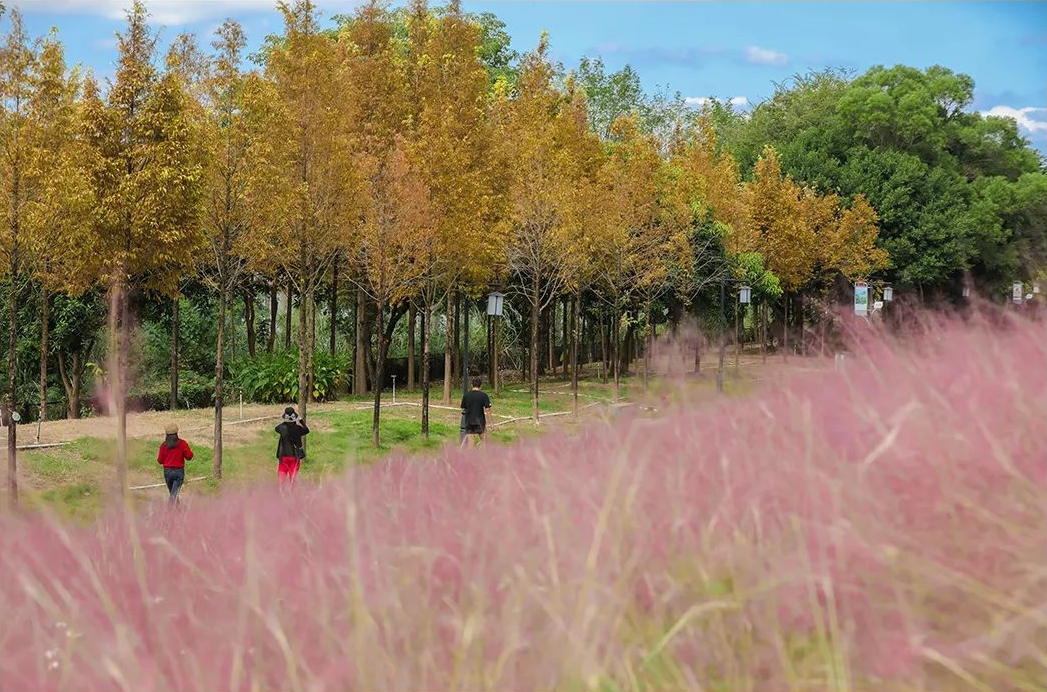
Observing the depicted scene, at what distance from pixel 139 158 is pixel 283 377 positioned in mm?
13261

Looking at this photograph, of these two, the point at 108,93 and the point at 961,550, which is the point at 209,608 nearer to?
the point at 961,550

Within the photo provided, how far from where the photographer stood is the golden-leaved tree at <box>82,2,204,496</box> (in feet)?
64.9

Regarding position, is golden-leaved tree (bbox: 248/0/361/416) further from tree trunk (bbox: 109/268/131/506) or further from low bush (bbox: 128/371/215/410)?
low bush (bbox: 128/371/215/410)

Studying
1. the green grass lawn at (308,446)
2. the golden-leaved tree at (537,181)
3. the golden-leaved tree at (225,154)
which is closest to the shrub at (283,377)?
the green grass lawn at (308,446)

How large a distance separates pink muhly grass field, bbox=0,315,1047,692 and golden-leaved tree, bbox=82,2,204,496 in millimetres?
16143

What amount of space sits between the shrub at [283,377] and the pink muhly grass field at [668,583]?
27.9m

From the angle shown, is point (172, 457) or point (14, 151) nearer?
point (172, 457)

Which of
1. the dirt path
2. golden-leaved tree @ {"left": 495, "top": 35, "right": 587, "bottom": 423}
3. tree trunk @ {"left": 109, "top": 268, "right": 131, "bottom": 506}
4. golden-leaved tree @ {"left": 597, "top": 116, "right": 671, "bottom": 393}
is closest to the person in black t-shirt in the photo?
the dirt path

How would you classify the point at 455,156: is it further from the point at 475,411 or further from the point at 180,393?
the point at 180,393

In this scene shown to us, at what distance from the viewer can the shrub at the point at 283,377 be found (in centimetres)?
3238

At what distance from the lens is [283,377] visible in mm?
32438

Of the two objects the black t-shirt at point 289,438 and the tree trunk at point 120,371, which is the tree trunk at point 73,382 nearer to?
the tree trunk at point 120,371

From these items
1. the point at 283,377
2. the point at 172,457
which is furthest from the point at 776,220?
the point at 172,457

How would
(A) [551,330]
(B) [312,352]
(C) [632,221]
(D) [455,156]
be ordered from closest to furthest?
(D) [455,156], (B) [312,352], (C) [632,221], (A) [551,330]
